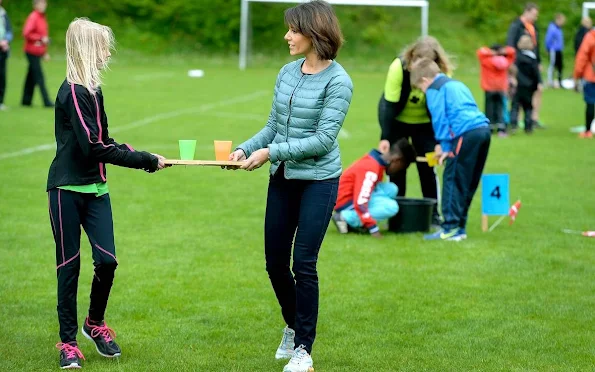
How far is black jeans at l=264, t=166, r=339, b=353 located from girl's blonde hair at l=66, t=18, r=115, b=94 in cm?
115

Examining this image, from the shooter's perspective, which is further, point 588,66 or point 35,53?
point 35,53

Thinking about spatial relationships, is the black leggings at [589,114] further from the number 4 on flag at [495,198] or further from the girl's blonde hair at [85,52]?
the girl's blonde hair at [85,52]

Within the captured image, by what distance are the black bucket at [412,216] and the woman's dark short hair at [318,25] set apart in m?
4.83

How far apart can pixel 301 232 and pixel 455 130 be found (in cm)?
430

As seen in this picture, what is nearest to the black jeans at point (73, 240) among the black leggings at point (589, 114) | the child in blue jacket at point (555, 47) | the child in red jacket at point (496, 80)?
the child in red jacket at point (496, 80)

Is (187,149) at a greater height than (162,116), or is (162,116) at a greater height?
(187,149)

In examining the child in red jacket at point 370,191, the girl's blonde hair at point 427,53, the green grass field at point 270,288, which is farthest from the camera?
the child in red jacket at point 370,191

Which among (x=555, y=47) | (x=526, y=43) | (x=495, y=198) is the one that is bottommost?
(x=495, y=198)

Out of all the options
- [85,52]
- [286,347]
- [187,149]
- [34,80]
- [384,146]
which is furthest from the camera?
[34,80]

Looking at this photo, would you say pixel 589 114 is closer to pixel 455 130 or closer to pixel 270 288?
pixel 455 130

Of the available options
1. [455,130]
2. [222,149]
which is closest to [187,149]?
[222,149]

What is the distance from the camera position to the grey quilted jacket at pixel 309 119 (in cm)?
576

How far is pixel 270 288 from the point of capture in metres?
8.20

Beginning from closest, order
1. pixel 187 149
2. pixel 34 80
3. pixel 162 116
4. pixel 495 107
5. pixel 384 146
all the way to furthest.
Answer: pixel 187 149 → pixel 384 146 → pixel 495 107 → pixel 162 116 → pixel 34 80
